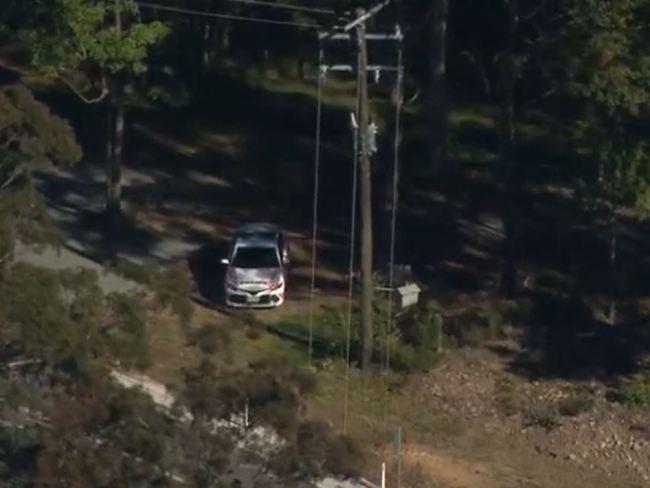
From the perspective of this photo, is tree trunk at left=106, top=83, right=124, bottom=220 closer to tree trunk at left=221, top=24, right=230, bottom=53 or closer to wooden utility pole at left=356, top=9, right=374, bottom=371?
wooden utility pole at left=356, top=9, right=374, bottom=371

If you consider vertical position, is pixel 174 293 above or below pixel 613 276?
above

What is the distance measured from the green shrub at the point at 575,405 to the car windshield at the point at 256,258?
22.0ft

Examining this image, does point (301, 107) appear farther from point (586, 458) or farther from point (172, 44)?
point (586, 458)

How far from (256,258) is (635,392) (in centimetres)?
796

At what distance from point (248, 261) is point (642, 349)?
762 cm

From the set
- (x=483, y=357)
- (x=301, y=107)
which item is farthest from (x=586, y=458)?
(x=301, y=107)

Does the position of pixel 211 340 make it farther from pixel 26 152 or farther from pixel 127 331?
pixel 26 152

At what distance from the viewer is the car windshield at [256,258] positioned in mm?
41344

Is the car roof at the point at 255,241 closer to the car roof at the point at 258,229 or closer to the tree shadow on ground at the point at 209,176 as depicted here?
the car roof at the point at 258,229

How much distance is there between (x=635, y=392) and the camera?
38062 millimetres

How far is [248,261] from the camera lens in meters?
41.5

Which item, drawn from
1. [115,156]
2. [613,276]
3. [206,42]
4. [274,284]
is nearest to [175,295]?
[274,284]

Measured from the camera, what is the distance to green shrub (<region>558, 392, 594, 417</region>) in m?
37.0

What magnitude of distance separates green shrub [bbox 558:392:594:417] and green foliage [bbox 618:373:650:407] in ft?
2.03
